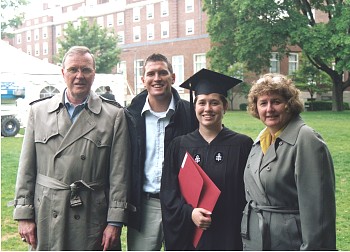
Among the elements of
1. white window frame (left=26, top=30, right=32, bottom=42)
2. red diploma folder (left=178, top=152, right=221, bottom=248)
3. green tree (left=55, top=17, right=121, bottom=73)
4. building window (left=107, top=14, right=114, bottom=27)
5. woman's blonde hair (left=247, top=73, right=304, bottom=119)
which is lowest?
red diploma folder (left=178, top=152, right=221, bottom=248)

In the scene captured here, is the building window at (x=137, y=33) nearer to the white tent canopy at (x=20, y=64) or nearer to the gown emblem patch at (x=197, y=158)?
the white tent canopy at (x=20, y=64)

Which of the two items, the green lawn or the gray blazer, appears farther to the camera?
the green lawn

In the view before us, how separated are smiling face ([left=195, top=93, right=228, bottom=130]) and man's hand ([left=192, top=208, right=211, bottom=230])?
509 mm

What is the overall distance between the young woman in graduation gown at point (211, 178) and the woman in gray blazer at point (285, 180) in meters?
0.17

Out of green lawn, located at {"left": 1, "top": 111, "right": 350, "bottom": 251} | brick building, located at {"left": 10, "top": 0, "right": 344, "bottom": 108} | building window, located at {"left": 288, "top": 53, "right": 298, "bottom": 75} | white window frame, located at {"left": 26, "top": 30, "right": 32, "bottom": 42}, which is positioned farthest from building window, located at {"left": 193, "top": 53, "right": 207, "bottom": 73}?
green lawn, located at {"left": 1, "top": 111, "right": 350, "bottom": 251}

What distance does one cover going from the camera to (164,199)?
3043 mm

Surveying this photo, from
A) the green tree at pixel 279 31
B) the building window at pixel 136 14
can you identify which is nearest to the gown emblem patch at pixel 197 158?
the green tree at pixel 279 31

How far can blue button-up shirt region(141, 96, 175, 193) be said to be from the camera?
330cm

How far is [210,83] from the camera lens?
10.3 ft

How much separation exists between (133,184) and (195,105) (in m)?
0.65

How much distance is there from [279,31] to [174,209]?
85.4ft

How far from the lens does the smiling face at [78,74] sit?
10.0ft

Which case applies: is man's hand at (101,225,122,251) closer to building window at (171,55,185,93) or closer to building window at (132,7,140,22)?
building window at (171,55,185,93)

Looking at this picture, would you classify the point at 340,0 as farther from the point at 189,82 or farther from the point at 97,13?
the point at 97,13
